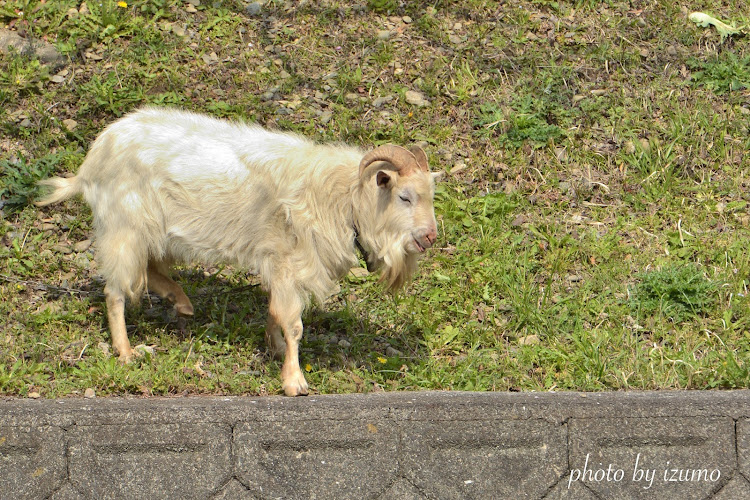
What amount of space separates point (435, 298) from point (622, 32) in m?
3.86

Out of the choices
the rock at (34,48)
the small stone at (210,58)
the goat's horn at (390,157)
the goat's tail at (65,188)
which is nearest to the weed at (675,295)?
the goat's horn at (390,157)

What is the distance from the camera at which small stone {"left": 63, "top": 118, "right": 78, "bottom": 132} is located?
24.7ft

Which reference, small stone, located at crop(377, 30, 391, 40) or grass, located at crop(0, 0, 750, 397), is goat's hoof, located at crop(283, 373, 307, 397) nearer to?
grass, located at crop(0, 0, 750, 397)

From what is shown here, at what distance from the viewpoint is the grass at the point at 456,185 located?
5.64m

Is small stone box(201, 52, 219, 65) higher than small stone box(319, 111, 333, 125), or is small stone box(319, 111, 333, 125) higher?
small stone box(201, 52, 219, 65)

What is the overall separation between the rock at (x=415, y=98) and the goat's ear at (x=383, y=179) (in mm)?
2919

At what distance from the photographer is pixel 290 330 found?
211 inches

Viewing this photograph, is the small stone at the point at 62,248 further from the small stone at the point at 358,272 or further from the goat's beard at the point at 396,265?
the goat's beard at the point at 396,265

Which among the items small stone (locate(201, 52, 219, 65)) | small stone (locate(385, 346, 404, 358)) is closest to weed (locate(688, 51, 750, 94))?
small stone (locate(385, 346, 404, 358))

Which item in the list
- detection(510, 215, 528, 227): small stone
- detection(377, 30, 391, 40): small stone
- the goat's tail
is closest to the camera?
the goat's tail

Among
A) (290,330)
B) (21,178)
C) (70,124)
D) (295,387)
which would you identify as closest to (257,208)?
(290,330)

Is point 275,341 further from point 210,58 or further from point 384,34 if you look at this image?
point 384,34

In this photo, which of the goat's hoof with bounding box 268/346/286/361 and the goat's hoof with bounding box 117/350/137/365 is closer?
the goat's hoof with bounding box 117/350/137/365

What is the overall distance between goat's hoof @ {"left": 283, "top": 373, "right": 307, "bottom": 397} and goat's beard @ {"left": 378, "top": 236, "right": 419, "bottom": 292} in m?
0.84
